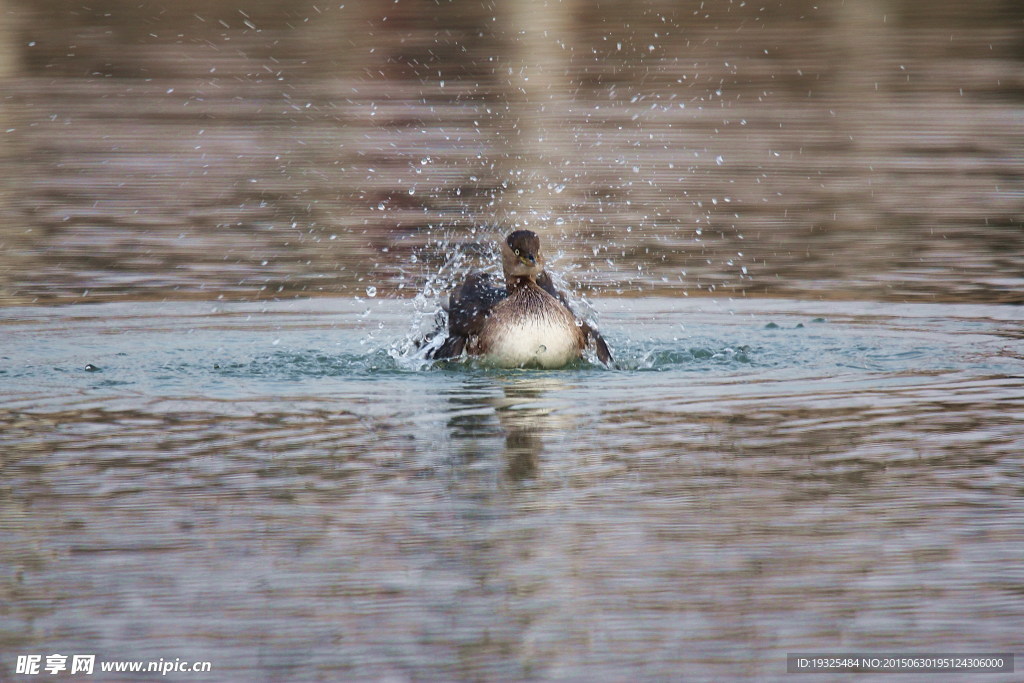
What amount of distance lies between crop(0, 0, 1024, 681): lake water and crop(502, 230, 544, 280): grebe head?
2.17ft

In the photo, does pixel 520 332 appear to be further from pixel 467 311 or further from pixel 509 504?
pixel 509 504

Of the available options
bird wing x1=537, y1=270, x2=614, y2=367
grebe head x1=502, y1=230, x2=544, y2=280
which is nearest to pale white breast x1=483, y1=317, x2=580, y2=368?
bird wing x1=537, y1=270, x2=614, y2=367

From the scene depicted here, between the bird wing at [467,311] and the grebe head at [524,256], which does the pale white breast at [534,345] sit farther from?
the grebe head at [524,256]

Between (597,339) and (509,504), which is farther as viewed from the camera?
(597,339)

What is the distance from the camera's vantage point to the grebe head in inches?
397

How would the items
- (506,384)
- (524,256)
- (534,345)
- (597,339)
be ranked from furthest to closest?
(524,256) → (597,339) → (534,345) → (506,384)

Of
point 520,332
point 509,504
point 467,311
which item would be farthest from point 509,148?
point 509,504

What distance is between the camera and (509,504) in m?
6.14

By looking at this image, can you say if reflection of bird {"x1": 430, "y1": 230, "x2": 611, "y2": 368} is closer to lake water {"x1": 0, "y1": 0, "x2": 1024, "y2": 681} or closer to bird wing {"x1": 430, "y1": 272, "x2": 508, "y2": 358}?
bird wing {"x1": 430, "y1": 272, "x2": 508, "y2": 358}

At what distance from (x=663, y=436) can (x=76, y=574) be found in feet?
9.50

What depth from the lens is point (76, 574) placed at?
17.5ft

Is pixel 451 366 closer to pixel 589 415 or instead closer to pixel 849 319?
pixel 589 415

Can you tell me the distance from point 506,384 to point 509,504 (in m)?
2.74

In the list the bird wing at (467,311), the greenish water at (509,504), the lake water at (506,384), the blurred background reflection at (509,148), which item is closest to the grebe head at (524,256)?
the bird wing at (467,311)
